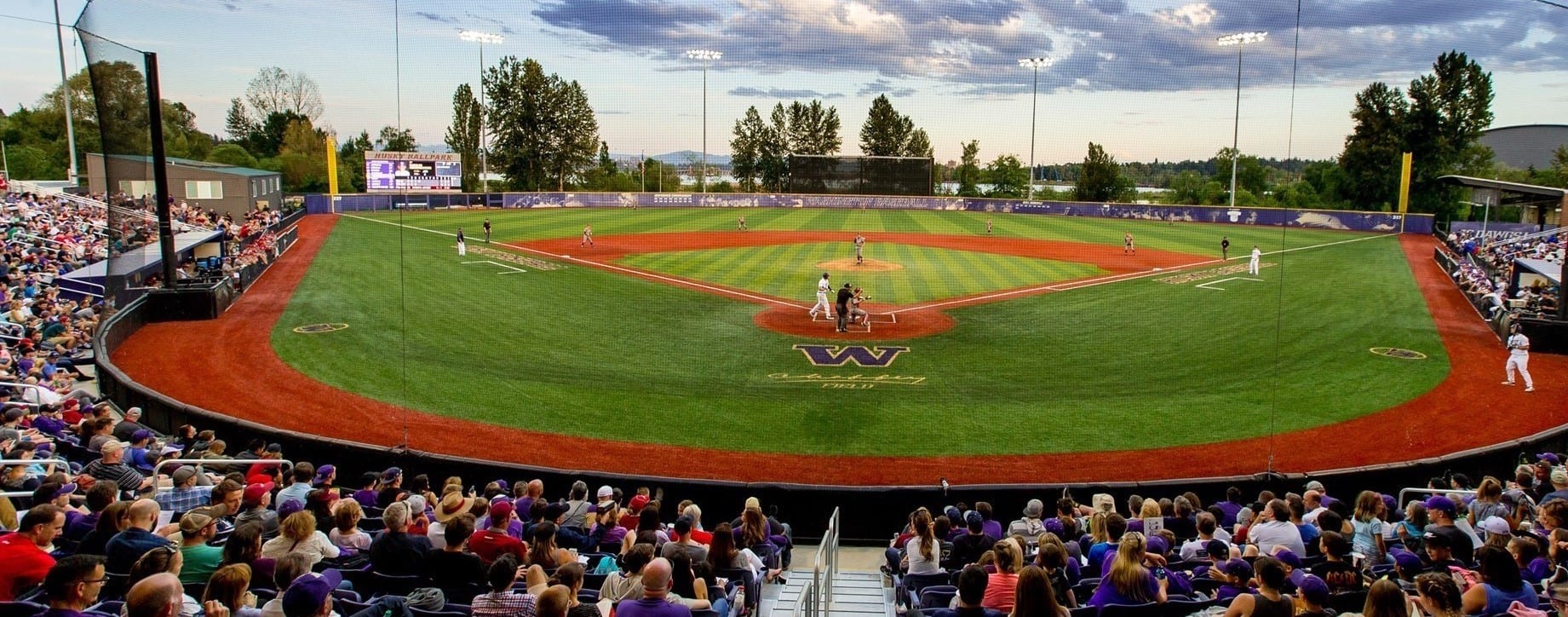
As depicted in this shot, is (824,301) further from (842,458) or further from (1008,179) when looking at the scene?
(1008,179)

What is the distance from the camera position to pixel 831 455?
47.3ft

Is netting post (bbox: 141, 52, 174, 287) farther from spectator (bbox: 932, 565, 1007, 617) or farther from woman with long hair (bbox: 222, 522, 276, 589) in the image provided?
spectator (bbox: 932, 565, 1007, 617)

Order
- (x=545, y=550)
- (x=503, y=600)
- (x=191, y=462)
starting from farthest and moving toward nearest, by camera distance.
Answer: (x=191, y=462)
(x=545, y=550)
(x=503, y=600)

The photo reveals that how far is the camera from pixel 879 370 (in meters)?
19.9

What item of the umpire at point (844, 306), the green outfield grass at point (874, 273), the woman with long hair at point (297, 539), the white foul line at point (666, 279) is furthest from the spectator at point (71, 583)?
the green outfield grass at point (874, 273)

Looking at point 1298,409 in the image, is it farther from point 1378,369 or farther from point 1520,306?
point 1520,306

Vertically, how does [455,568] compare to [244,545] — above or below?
below

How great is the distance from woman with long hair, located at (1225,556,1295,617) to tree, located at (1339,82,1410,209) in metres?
73.0

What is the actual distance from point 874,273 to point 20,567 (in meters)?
30.5

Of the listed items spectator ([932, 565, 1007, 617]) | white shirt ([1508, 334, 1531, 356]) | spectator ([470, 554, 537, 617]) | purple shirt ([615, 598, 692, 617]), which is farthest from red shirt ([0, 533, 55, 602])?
white shirt ([1508, 334, 1531, 356])

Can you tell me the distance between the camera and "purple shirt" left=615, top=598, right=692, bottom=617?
18.0 ft

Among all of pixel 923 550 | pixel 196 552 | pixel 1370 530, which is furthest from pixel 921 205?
pixel 196 552

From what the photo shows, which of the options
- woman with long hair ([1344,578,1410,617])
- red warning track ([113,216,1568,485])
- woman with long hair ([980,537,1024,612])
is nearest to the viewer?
woman with long hair ([1344,578,1410,617])

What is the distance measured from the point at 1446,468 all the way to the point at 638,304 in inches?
818
